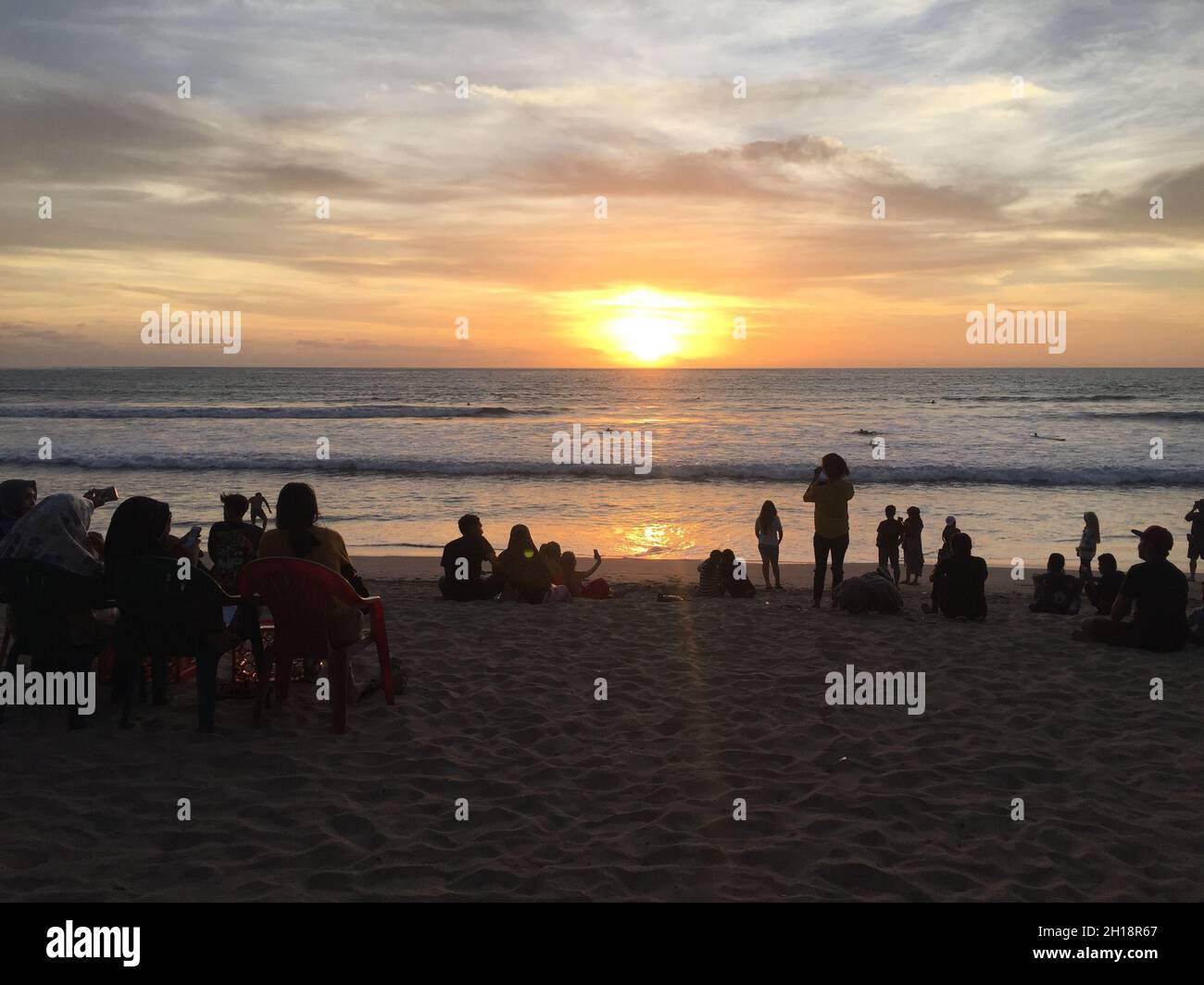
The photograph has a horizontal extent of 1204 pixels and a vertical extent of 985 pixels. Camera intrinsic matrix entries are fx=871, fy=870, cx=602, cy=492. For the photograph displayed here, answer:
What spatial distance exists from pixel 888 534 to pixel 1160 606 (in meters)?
4.19

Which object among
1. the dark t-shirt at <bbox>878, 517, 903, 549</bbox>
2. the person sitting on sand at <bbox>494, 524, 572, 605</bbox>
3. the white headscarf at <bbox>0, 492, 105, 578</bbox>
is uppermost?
the white headscarf at <bbox>0, 492, 105, 578</bbox>

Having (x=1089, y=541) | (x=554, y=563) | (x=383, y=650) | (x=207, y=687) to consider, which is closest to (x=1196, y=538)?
(x=1089, y=541)

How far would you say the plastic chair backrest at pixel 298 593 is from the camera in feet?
17.7

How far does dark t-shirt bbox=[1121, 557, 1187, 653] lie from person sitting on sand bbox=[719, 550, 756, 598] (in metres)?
4.05

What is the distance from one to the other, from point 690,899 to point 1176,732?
3.88m

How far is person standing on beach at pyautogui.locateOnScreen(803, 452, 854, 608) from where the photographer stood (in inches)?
384

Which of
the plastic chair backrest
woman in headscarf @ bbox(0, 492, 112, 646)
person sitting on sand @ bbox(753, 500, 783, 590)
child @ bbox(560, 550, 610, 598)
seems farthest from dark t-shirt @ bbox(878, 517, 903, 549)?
woman in headscarf @ bbox(0, 492, 112, 646)

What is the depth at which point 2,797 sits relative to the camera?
4410 mm

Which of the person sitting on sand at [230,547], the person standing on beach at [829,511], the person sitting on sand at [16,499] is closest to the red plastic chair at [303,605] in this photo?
the person sitting on sand at [230,547]

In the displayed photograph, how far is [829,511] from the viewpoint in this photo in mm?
9836

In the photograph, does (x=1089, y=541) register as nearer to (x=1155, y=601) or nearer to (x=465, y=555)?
(x=1155, y=601)

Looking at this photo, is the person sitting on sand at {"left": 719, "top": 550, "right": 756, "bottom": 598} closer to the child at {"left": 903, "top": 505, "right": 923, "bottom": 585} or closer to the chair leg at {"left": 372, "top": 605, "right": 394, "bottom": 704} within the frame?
the child at {"left": 903, "top": 505, "right": 923, "bottom": 585}

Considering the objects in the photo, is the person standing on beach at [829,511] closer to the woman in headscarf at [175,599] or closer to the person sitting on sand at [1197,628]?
the person sitting on sand at [1197,628]
